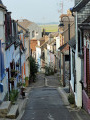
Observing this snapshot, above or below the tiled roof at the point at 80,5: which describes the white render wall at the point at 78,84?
below

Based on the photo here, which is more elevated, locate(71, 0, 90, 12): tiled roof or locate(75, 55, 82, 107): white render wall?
locate(71, 0, 90, 12): tiled roof

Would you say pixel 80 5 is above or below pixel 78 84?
above

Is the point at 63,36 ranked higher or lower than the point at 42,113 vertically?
higher

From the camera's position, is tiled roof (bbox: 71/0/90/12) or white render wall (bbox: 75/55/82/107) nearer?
tiled roof (bbox: 71/0/90/12)

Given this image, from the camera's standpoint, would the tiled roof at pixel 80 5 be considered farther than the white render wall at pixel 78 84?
No

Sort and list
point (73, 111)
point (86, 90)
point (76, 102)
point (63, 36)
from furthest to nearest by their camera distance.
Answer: point (63, 36) → point (76, 102) → point (73, 111) → point (86, 90)

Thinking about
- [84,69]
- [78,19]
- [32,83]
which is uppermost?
[78,19]

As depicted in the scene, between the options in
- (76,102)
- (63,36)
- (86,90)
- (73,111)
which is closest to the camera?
(86,90)

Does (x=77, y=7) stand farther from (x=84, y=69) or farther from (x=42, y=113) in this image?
(x=42, y=113)

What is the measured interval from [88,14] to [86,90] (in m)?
4.51

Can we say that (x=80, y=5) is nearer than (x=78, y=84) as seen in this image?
Yes

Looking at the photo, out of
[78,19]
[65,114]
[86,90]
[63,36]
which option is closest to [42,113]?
[65,114]

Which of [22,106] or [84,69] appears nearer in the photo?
[84,69]

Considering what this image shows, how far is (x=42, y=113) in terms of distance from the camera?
14.7 m
